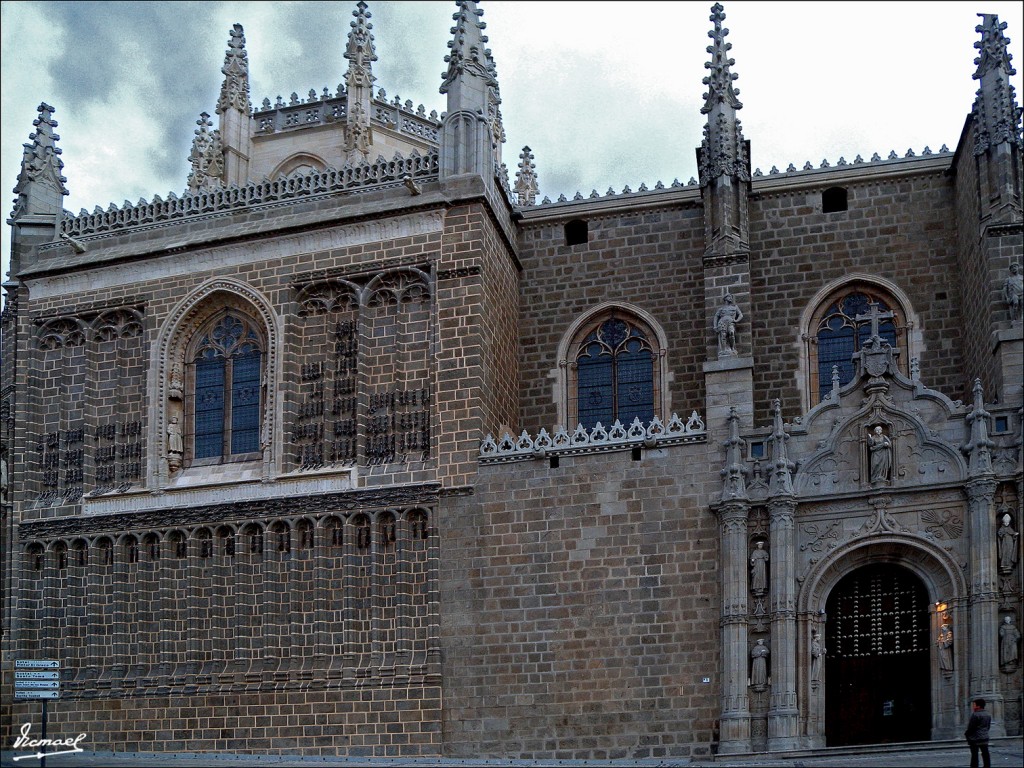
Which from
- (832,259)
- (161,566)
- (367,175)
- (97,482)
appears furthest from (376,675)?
(832,259)

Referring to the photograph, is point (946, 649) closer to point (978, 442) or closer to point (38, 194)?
point (978, 442)

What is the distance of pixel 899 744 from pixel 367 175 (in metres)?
14.9

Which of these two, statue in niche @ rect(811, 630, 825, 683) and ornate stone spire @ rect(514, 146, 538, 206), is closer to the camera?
statue in niche @ rect(811, 630, 825, 683)

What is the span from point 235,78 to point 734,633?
24.4m

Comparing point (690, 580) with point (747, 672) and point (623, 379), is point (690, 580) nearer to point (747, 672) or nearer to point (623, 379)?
point (747, 672)

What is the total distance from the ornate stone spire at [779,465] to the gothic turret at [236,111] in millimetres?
20666

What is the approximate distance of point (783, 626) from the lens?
1060 inches

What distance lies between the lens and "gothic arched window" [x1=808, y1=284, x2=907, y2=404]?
31.2 meters

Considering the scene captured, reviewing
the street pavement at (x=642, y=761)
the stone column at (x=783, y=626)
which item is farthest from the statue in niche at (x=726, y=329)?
the street pavement at (x=642, y=761)

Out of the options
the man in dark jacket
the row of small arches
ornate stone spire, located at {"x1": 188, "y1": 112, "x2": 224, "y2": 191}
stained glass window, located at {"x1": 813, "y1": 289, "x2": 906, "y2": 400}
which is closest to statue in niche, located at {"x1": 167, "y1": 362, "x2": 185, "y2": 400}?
the row of small arches

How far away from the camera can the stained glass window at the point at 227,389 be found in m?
32.0

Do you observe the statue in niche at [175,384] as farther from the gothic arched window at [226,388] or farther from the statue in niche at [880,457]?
the statue in niche at [880,457]

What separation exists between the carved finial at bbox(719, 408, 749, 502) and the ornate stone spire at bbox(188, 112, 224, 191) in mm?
19440

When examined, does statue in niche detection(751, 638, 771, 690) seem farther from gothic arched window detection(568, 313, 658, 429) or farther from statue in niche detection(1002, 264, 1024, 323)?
statue in niche detection(1002, 264, 1024, 323)
